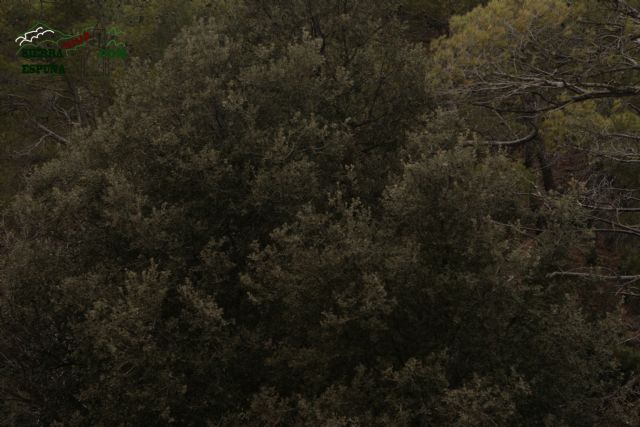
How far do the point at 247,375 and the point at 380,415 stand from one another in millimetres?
3995

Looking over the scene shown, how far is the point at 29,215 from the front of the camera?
535 inches

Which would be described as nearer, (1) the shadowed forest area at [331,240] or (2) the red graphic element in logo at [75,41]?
(1) the shadowed forest area at [331,240]

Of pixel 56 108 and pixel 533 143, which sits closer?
pixel 533 143

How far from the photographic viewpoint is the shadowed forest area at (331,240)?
10.6 meters

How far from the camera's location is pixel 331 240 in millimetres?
11430

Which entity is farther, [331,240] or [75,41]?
[75,41]

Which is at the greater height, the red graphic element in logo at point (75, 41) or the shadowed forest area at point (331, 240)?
the red graphic element in logo at point (75, 41)

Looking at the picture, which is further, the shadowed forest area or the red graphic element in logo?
the red graphic element in logo

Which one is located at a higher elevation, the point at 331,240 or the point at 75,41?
the point at 75,41

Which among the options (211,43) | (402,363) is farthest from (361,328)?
(211,43)

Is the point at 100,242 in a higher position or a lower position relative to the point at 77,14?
lower

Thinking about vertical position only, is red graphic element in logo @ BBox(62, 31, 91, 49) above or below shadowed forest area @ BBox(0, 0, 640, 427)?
above

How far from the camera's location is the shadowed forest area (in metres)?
10.6

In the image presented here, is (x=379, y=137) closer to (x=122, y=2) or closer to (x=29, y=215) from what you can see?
(x=29, y=215)
